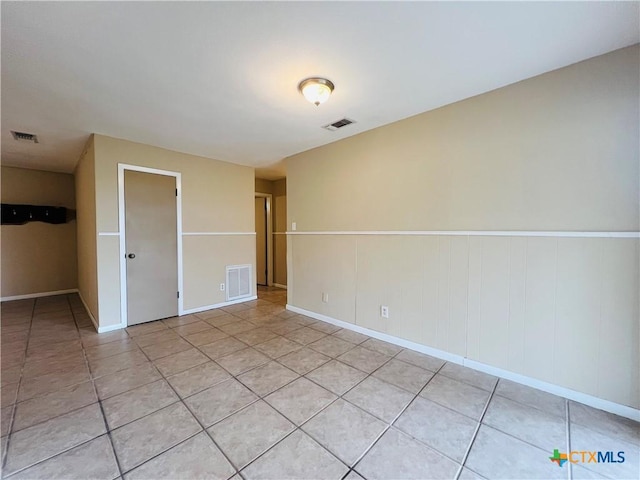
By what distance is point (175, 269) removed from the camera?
12.7 ft

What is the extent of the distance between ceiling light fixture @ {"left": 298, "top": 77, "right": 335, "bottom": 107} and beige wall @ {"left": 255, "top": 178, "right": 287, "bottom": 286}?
12.2 ft

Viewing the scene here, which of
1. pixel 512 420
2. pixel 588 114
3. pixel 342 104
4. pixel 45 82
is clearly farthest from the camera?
pixel 342 104

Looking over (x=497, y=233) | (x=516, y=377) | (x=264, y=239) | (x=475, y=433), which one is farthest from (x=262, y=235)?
(x=475, y=433)

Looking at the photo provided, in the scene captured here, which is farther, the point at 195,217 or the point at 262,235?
the point at 262,235

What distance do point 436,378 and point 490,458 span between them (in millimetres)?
791

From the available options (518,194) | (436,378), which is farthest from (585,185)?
(436,378)

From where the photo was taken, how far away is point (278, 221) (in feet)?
19.6

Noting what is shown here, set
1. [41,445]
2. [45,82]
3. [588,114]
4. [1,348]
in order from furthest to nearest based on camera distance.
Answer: [1,348] → [45,82] → [588,114] → [41,445]

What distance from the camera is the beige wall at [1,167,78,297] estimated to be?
4.89m

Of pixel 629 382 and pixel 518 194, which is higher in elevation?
pixel 518 194

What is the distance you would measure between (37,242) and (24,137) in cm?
289

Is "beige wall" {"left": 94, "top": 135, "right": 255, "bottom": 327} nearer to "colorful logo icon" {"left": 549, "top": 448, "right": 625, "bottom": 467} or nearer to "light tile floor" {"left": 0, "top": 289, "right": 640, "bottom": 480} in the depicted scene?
"light tile floor" {"left": 0, "top": 289, "right": 640, "bottom": 480}

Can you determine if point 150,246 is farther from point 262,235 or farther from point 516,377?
point 516,377

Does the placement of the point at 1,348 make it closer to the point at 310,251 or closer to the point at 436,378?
the point at 310,251
